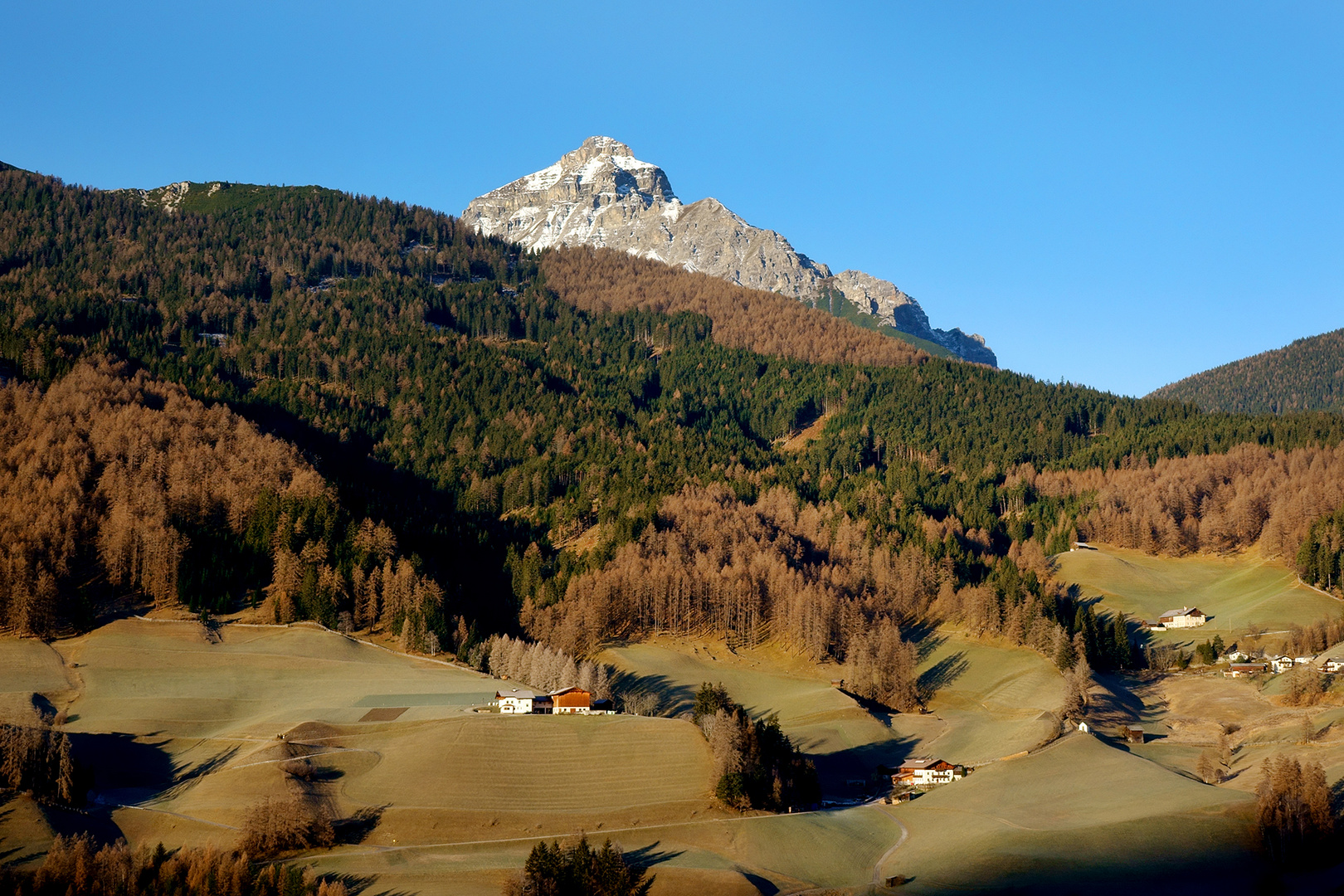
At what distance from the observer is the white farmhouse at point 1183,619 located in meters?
166

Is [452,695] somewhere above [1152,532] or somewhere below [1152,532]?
below

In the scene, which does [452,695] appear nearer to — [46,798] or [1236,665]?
[46,798]

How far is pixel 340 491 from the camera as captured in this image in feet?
577

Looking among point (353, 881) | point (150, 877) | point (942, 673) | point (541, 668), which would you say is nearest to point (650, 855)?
point (353, 881)

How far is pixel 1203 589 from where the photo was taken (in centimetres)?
18038

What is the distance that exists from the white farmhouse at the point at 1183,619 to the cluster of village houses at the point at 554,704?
90.2 m

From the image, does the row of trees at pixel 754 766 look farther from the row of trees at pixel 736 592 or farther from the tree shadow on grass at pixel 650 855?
the row of trees at pixel 736 592

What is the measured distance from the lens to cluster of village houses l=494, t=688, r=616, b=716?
112m

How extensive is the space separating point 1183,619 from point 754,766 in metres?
92.4

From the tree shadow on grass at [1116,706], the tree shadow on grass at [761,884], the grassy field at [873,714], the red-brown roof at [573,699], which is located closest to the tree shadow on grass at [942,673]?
the grassy field at [873,714]

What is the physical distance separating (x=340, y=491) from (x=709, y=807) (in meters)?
97.2

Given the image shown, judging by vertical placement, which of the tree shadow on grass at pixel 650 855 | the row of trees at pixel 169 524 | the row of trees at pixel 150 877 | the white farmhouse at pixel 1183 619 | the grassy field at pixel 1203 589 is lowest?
the tree shadow on grass at pixel 650 855

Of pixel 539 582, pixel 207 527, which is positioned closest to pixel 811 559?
pixel 539 582

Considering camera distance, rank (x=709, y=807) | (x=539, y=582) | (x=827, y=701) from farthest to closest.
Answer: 1. (x=539, y=582)
2. (x=827, y=701)
3. (x=709, y=807)
